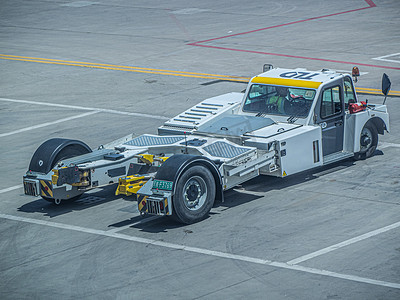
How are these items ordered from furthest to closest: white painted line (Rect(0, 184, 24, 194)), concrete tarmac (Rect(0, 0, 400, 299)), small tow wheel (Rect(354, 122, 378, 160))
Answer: small tow wheel (Rect(354, 122, 378, 160)) < white painted line (Rect(0, 184, 24, 194)) < concrete tarmac (Rect(0, 0, 400, 299))

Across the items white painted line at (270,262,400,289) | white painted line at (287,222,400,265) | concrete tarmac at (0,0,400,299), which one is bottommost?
white painted line at (270,262,400,289)

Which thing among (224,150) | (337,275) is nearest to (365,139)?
(224,150)

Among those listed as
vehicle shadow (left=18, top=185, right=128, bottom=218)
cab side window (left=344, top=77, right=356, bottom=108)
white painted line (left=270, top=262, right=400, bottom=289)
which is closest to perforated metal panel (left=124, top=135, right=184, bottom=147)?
vehicle shadow (left=18, top=185, right=128, bottom=218)

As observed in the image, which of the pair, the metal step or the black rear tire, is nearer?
the black rear tire

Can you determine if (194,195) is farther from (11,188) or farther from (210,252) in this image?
(11,188)

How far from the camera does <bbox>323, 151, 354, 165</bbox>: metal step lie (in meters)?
16.7

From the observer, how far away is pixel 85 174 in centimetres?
1461

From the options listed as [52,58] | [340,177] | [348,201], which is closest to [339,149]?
[340,177]

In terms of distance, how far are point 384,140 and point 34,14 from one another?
1198 inches

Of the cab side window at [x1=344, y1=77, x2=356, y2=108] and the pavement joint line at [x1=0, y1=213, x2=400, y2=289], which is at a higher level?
the cab side window at [x1=344, y1=77, x2=356, y2=108]

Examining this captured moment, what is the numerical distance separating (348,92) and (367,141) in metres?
1.25

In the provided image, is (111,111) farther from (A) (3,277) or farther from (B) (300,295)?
(B) (300,295)

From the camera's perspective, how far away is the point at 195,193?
46.3 feet

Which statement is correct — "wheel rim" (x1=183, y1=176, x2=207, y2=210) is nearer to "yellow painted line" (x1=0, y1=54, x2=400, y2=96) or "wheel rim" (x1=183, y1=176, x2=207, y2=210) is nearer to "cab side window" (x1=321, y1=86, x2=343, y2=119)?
"cab side window" (x1=321, y1=86, x2=343, y2=119)
